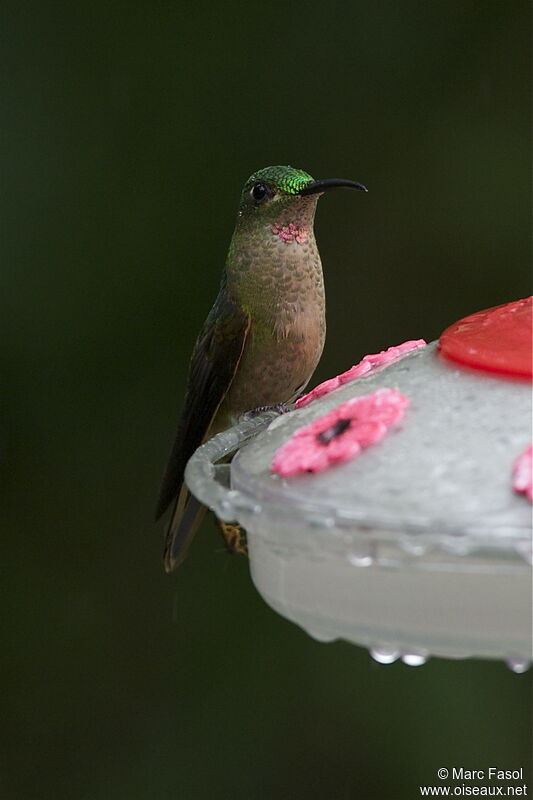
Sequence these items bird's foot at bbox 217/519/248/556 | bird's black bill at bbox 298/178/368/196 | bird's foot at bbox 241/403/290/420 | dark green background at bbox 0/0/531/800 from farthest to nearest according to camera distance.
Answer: dark green background at bbox 0/0/531/800
bird's foot at bbox 217/519/248/556
bird's foot at bbox 241/403/290/420
bird's black bill at bbox 298/178/368/196

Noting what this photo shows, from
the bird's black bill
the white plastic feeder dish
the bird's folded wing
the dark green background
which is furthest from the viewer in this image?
the dark green background

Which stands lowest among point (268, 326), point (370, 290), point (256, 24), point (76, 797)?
point (76, 797)

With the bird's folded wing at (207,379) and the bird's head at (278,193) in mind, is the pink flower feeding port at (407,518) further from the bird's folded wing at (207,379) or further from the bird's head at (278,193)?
the bird's head at (278,193)

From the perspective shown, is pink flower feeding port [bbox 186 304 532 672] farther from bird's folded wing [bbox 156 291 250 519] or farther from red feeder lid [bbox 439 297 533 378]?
bird's folded wing [bbox 156 291 250 519]

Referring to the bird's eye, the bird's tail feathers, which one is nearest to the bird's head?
the bird's eye

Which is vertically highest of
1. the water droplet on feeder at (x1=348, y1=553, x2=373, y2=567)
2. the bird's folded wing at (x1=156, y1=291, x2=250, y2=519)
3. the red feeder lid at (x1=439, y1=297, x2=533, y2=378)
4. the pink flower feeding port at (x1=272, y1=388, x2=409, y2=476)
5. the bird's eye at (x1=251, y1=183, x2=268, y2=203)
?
the red feeder lid at (x1=439, y1=297, x2=533, y2=378)

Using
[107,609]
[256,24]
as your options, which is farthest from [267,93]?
[107,609]

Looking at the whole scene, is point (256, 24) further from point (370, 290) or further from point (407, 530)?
point (407, 530)

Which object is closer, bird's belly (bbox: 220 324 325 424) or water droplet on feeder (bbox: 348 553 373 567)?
water droplet on feeder (bbox: 348 553 373 567)
